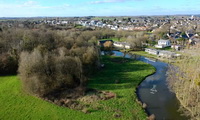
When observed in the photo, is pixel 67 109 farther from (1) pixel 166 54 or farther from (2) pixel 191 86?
(1) pixel 166 54

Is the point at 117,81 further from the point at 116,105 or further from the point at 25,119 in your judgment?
the point at 25,119

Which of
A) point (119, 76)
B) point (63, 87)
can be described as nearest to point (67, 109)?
point (63, 87)

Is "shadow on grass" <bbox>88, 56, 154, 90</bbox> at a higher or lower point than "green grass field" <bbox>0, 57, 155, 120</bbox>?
higher

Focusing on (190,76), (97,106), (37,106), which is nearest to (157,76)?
(190,76)

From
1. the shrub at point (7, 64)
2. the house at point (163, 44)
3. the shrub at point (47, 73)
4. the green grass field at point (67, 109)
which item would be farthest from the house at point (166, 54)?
the shrub at point (7, 64)

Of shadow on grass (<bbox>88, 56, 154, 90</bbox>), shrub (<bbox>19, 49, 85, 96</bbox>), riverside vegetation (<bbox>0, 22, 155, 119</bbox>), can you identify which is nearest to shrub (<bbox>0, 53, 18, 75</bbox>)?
riverside vegetation (<bbox>0, 22, 155, 119</bbox>)

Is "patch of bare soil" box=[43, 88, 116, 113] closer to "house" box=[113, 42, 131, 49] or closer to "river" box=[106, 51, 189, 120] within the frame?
"river" box=[106, 51, 189, 120]

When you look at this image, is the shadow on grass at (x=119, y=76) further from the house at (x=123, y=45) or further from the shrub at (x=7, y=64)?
the house at (x=123, y=45)
